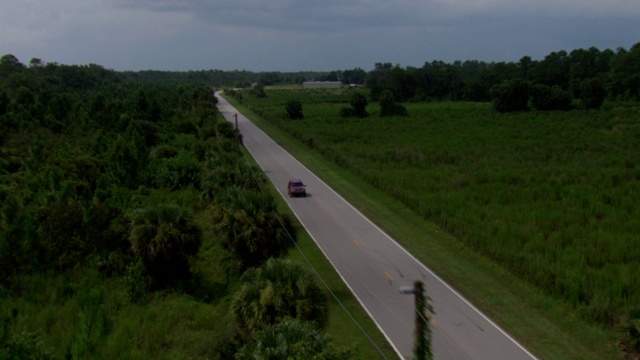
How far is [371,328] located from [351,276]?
4.83 m

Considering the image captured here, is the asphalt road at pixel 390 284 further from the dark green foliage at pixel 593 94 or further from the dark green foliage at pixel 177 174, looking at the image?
the dark green foliage at pixel 593 94

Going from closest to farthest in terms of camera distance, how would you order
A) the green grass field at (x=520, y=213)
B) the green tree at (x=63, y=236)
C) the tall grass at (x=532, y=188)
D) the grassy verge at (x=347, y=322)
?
the grassy verge at (x=347, y=322) < the green grass field at (x=520, y=213) < the tall grass at (x=532, y=188) < the green tree at (x=63, y=236)

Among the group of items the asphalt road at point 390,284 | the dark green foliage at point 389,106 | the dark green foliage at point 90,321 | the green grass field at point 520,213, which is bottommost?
the asphalt road at point 390,284

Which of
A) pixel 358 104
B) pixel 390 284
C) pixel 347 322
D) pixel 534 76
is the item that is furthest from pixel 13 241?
pixel 534 76

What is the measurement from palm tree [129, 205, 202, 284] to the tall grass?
521 inches

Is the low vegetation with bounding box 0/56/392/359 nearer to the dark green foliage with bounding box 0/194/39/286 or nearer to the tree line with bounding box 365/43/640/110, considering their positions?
the dark green foliage with bounding box 0/194/39/286

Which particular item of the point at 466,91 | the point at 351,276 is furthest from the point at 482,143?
the point at 466,91

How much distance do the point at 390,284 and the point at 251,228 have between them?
6168 mm

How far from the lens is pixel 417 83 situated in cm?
16238

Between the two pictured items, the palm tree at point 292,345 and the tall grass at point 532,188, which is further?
the tall grass at point 532,188

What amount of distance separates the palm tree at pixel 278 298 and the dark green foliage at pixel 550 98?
9988 centimetres

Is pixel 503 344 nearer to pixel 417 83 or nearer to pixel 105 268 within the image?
pixel 105 268

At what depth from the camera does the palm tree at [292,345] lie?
1250cm

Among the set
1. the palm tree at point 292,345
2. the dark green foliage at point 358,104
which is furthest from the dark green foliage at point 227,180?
the dark green foliage at point 358,104
